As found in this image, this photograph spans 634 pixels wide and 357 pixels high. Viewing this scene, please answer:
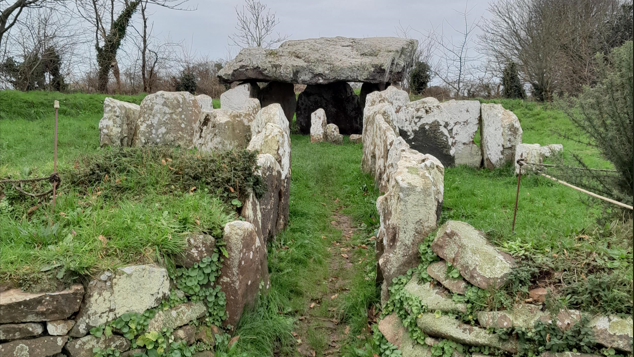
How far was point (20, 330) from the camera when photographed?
3.68 m

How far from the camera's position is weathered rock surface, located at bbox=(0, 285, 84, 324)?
3.63 meters

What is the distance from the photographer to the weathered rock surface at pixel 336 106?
21.0 m

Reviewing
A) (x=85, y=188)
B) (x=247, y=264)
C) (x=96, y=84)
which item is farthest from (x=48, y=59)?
(x=247, y=264)

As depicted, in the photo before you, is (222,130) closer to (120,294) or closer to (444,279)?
(120,294)

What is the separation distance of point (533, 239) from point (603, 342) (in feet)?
4.26

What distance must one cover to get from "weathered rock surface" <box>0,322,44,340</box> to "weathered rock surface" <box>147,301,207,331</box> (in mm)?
836

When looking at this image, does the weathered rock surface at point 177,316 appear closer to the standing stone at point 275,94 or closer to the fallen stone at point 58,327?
the fallen stone at point 58,327

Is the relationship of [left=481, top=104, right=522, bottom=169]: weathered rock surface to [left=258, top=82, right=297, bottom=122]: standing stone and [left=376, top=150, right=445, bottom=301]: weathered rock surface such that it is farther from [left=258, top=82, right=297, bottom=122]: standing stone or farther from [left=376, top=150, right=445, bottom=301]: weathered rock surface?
[left=258, top=82, right=297, bottom=122]: standing stone

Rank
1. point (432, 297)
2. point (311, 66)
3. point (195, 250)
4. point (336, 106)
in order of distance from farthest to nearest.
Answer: point (336, 106) → point (311, 66) → point (195, 250) → point (432, 297)

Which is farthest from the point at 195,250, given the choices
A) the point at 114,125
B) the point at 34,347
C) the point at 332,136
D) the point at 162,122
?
the point at 332,136

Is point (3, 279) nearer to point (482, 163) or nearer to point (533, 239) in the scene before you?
point (533, 239)

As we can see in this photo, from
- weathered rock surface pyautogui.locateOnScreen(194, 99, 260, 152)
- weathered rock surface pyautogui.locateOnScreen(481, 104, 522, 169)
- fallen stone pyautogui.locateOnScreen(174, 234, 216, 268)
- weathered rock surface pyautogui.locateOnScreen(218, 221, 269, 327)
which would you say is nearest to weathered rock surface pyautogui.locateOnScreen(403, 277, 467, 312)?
weathered rock surface pyautogui.locateOnScreen(218, 221, 269, 327)

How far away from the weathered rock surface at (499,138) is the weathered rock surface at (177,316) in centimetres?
955

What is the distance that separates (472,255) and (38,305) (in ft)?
12.1
